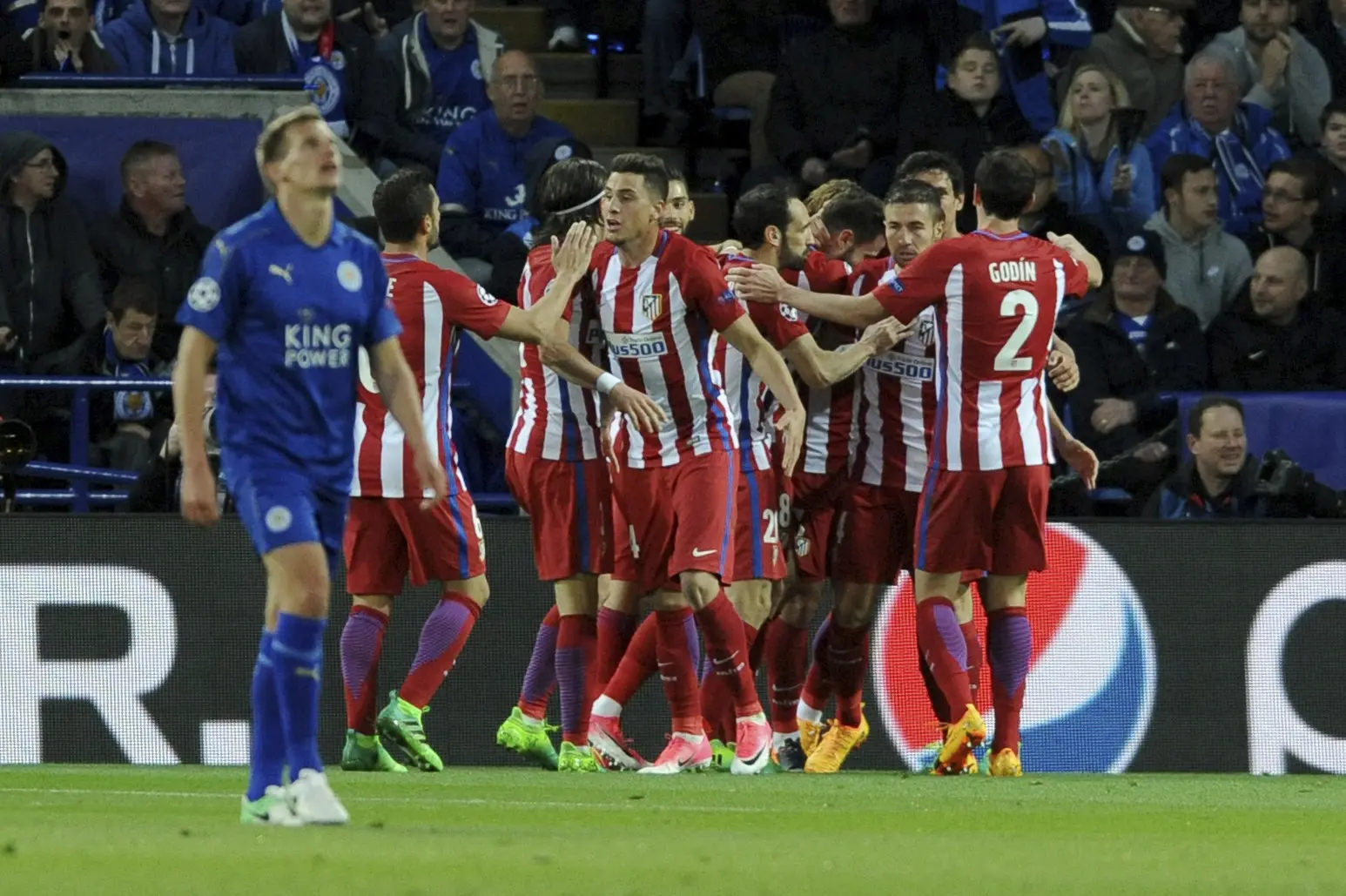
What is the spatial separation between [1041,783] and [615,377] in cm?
212

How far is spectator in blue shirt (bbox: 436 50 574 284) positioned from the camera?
538 inches

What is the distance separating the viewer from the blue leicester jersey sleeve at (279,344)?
6.36 meters

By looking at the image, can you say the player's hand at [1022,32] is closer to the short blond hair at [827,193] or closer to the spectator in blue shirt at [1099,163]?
the spectator in blue shirt at [1099,163]

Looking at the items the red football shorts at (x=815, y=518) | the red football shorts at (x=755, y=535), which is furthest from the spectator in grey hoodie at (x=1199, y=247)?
the red football shorts at (x=755, y=535)

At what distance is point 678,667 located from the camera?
9.10 m

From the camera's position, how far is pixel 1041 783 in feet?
29.0

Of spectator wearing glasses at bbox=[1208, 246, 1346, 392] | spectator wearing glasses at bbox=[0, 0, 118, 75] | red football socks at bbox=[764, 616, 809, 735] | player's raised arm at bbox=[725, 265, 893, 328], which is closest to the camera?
player's raised arm at bbox=[725, 265, 893, 328]

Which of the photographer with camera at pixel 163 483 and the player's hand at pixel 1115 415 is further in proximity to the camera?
the player's hand at pixel 1115 415

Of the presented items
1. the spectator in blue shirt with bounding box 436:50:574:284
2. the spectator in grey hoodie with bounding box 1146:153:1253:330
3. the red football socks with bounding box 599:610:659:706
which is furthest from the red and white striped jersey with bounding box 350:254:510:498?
the spectator in grey hoodie with bounding box 1146:153:1253:330

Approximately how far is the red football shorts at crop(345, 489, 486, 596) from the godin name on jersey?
254 cm

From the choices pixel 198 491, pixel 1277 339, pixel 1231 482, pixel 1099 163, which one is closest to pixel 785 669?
pixel 1231 482

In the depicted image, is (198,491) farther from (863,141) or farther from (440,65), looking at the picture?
(440,65)

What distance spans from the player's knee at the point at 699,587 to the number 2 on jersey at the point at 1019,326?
1301mm

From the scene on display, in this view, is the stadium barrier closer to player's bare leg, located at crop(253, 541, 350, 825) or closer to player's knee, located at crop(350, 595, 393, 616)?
player's knee, located at crop(350, 595, 393, 616)
